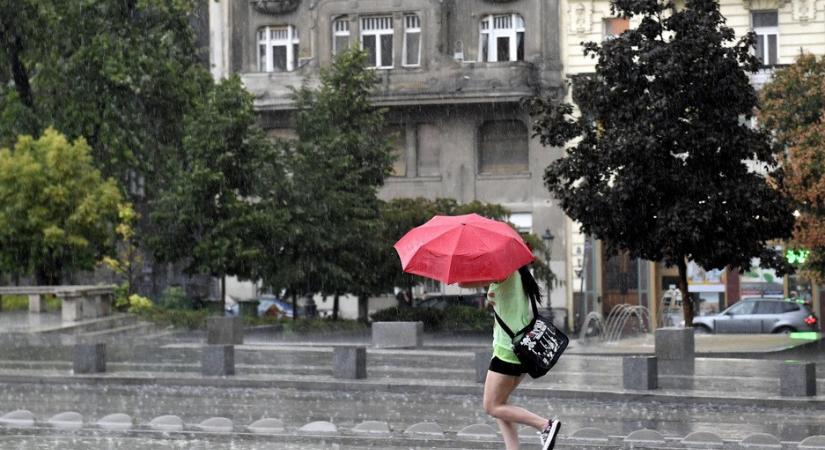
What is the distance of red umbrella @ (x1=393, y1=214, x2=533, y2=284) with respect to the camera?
32.9ft

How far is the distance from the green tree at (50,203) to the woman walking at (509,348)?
2921 cm

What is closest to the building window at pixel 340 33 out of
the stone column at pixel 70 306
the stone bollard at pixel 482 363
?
the stone column at pixel 70 306

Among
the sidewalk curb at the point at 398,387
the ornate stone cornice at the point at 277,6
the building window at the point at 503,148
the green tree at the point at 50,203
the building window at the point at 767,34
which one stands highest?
the ornate stone cornice at the point at 277,6

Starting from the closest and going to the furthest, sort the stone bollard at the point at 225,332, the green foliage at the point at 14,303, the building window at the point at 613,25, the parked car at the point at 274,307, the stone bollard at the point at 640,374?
the stone bollard at the point at 640,374 → the stone bollard at the point at 225,332 → the green foliage at the point at 14,303 → the parked car at the point at 274,307 → the building window at the point at 613,25

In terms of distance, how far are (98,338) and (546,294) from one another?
15.2m

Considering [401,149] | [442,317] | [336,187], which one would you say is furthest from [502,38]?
[336,187]

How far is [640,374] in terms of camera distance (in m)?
19.8

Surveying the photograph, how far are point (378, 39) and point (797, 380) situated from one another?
102 ft

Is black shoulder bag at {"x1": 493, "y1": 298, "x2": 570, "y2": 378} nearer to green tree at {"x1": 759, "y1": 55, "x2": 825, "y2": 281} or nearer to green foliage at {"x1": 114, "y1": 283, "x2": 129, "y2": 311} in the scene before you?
green tree at {"x1": 759, "y1": 55, "x2": 825, "y2": 281}

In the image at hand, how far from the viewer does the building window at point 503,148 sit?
157 feet

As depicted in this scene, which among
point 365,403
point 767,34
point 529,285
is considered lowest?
point 365,403

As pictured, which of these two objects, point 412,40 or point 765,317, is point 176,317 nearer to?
point 412,40

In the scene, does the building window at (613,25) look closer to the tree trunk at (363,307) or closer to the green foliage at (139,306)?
the tree trunk at (363,307)

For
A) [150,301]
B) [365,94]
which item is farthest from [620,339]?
[150,301]
